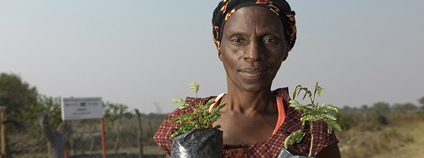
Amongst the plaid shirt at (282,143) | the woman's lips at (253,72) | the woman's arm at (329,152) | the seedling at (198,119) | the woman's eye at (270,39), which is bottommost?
the woman's arm at (329,152)

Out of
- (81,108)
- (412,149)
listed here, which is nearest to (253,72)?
(81,108)

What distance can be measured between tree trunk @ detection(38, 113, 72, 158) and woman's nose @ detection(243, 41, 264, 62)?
952cm

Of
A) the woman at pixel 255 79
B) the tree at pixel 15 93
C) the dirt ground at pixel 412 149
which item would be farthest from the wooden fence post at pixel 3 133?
the tree at pixel 15 93

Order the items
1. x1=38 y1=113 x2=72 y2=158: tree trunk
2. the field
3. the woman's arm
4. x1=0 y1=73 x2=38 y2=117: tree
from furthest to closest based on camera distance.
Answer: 1. x1=0 y1=73 x2=38 y2=117: tree
2. the field
3. x1=38 y1=113 x2=72 y2=158: tree trunk
4. the woman's arm

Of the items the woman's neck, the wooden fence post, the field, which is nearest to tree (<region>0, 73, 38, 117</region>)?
the field

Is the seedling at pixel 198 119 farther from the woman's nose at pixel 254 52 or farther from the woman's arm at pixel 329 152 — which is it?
the woman's arm at pixel 329 152

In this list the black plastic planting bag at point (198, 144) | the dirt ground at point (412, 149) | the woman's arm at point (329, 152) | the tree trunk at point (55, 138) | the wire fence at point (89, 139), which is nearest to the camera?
the black plastic planting bag at point (198, 144)

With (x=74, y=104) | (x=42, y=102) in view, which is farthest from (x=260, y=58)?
(x=42, y=102)

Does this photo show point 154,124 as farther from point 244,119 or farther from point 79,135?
point 244,119

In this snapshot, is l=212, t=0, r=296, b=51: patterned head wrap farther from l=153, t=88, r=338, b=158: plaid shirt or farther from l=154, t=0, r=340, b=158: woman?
l=153, t=88, r=338, b=158: plaid shirt

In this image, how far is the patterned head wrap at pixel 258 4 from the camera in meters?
1.94

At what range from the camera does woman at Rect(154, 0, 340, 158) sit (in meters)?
1.90

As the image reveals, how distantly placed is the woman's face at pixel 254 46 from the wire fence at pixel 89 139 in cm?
1010

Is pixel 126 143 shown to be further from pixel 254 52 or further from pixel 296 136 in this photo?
pixel 296 136
